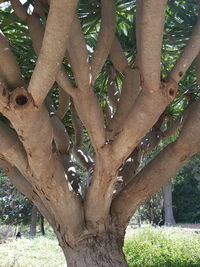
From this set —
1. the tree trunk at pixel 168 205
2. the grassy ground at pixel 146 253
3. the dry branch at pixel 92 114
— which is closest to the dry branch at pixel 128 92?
the dry branch at pixel 92 114

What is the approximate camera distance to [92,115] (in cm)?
345

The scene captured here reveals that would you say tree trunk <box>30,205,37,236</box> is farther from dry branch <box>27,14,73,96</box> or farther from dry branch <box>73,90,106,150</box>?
dry branch <box>73,90,106,150</box>

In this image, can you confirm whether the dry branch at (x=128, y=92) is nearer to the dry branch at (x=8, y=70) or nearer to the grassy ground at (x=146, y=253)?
the dry branch at (x=8, y=70)

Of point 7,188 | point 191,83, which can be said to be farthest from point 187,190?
point 191,83

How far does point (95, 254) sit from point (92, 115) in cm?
133

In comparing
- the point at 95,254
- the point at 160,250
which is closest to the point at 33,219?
the point at 160,250

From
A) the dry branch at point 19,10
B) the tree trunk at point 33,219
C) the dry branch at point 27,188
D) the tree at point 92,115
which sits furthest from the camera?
the tree trunk at point 33,219

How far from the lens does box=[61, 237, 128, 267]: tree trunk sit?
12.0ft

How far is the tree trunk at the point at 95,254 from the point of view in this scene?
144 inches

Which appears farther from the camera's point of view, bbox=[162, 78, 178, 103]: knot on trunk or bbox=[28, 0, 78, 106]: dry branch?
bbox=[162, 78, 178, 103]: knot on trunk

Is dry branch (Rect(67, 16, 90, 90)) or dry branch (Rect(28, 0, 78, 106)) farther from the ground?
dry branch (Rect(67, 16, 90, 90))

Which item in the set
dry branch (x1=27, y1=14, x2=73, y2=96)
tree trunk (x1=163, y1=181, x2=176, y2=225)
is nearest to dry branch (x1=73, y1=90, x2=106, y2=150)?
dry branch (x1=27, y1=14, x2=73, y2=96)

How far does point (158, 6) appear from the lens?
8.28 ft

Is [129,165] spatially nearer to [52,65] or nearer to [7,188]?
[52,65]
